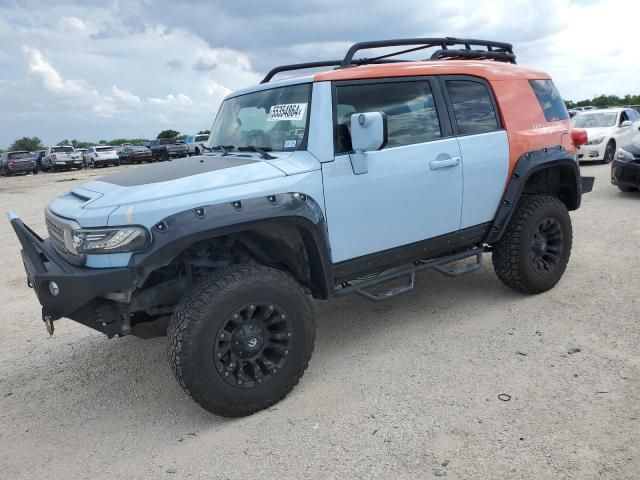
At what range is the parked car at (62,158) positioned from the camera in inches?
1289

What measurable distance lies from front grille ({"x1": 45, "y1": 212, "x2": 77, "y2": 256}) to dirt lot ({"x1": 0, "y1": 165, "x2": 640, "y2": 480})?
1113mm

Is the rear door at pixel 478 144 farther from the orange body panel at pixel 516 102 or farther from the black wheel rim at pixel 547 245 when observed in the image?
the black wheel rim at pixel 547 245

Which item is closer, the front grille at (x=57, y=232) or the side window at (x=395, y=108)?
the front grille at (x=57, y=232)

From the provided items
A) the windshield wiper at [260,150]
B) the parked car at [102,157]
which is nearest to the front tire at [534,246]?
the windshield wiper at [260,150]

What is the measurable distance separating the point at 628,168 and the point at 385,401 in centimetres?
801

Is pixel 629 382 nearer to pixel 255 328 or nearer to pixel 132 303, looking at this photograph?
pixel 255 328

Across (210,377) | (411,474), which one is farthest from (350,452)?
(210,377)

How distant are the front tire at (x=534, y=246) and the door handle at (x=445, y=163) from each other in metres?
0.98

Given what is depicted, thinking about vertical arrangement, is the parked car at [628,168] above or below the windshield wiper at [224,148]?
below

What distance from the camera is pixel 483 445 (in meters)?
2.67

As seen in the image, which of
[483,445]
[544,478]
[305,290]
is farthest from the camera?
[305,290]

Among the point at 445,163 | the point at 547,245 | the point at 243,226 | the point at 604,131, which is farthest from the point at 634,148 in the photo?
the point at 243,226

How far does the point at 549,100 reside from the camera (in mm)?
4773

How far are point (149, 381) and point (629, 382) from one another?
3199 mm
